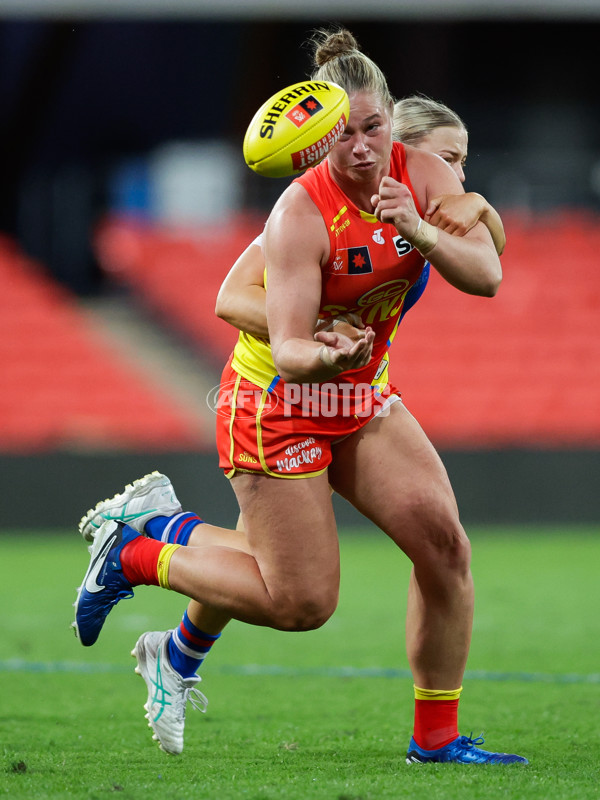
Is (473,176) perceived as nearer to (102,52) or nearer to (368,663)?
(102,52)

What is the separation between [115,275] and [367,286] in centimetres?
1291

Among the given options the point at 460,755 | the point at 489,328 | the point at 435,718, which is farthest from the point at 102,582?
the point at 489,328

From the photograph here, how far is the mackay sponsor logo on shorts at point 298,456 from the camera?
11.6 feet

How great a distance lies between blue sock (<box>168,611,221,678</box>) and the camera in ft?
12.9

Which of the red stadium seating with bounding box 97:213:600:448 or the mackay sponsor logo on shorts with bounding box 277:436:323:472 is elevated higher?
the mackay sponsor logo on shorts with bounding box 277:436:323:472

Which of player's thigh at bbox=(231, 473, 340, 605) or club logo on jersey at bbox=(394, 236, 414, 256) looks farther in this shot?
player's thigh at bbox=(231, 473, 340, 605)

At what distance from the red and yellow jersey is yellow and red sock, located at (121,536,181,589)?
2.73ft

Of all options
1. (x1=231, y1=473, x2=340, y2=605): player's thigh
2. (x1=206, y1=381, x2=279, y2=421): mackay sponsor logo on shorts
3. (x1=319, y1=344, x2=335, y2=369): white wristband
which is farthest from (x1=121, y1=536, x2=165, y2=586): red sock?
(x1=319, y1=344, x2=335, y2=369): white wristband

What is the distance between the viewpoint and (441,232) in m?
3.16

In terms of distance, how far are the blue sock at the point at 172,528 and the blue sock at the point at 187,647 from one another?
27 centimetres

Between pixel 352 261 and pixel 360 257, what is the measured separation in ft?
0.09

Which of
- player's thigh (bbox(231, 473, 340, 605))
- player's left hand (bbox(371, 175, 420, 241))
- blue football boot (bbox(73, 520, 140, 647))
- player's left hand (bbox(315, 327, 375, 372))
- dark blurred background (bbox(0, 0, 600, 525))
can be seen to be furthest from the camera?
dark blurred background (bbox(0, 0, 600, 525))

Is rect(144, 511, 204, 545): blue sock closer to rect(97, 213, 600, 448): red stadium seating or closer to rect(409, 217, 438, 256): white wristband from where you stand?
rect(409, 217, 438, 256): white wristband

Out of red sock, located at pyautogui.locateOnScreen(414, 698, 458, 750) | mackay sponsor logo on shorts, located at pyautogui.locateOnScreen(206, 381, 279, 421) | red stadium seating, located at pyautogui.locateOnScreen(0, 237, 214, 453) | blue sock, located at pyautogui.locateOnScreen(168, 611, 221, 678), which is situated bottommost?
red stadium seating, located at pyautogui.locateOnScreen(0, 237, 214, 453)
